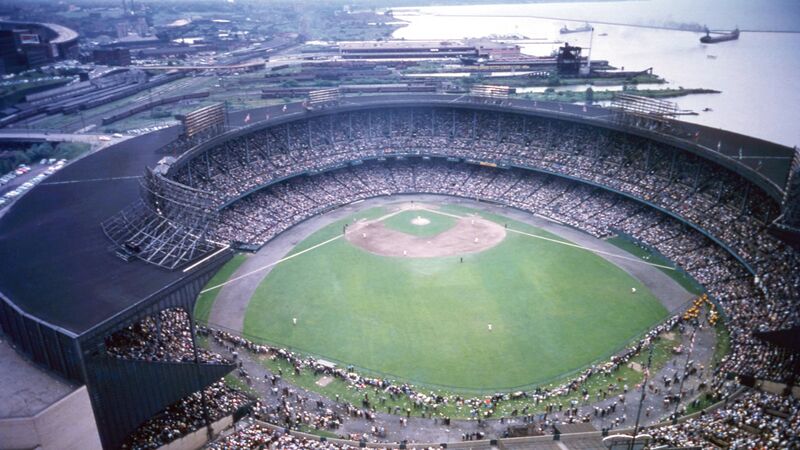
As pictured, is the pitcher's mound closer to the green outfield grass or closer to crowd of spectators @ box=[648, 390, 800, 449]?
the green outfield grass

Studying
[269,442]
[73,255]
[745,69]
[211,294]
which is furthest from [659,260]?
[745,69]

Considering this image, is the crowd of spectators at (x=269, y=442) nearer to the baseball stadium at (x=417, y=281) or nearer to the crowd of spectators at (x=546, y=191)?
the baseball stadium at (x=417, y=281)

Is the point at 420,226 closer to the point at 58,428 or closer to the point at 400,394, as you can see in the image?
the point at 400,394

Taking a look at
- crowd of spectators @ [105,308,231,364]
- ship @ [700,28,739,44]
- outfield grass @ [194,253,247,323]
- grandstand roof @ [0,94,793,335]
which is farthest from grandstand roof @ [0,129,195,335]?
ship @ [700,28,739,44]

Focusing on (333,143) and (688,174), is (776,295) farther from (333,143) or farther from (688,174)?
(333,143)

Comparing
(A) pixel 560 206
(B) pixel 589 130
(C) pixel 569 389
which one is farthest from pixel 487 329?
(B) pixel 589 130

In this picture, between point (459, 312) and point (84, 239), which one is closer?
point (84, 239)
